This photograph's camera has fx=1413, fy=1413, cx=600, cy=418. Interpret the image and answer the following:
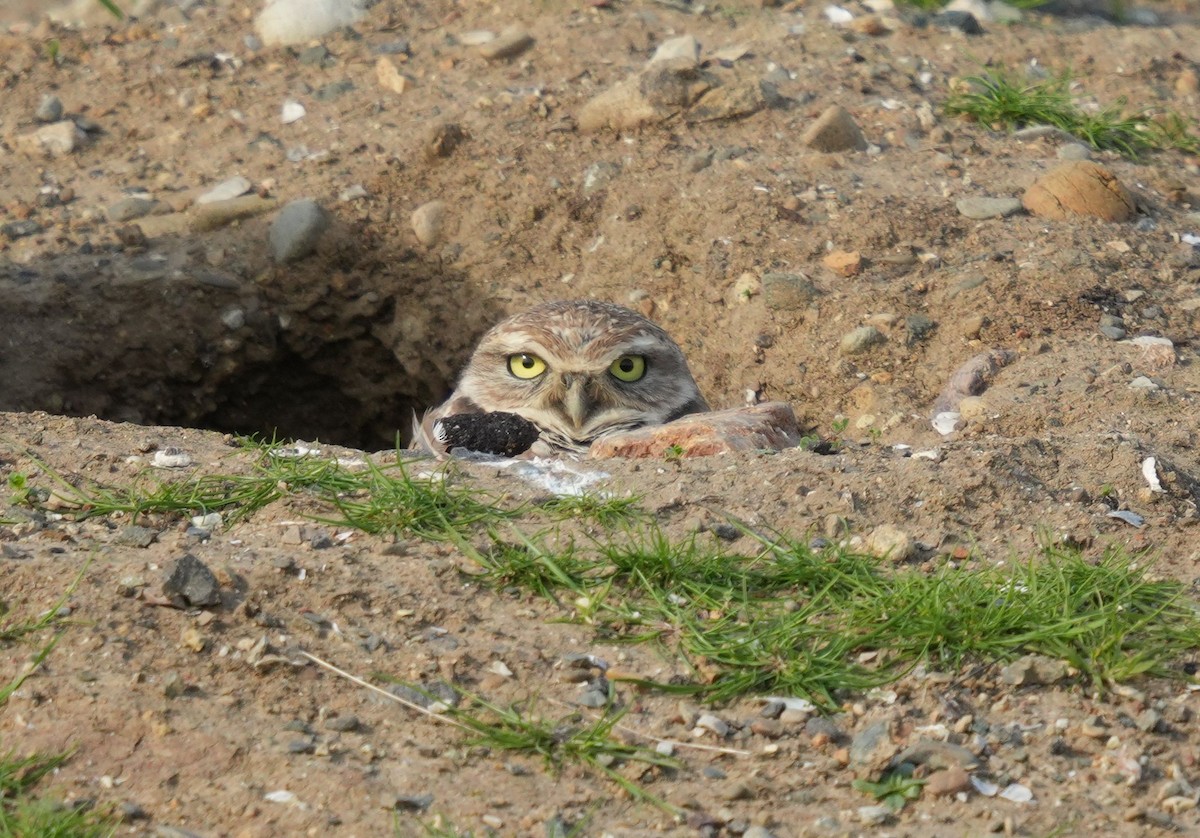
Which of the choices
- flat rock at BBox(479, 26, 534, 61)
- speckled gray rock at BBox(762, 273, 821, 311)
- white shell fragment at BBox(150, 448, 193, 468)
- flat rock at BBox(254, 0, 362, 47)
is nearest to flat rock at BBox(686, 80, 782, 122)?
→ flat rock at BBox(479, 26, 534, 61)

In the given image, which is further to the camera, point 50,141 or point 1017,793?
point 50,141

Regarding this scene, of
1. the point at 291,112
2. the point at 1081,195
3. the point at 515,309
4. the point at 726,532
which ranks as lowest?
the point at 515,309

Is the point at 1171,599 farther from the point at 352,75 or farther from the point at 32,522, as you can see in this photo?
the point at 352,75

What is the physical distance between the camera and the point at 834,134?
626 cm

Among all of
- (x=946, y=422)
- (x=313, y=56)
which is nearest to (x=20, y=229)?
(x=313, y=56)

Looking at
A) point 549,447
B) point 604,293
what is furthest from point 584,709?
point 604,293

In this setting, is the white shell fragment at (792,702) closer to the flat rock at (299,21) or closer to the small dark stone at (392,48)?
the small dark stone at (392,48)

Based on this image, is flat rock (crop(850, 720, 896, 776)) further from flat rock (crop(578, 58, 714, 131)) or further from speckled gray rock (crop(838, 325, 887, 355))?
flat rock (crop(578, 58, 714, 131))

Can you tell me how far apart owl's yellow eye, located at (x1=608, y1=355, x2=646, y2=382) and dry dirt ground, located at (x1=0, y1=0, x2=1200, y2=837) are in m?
0.69

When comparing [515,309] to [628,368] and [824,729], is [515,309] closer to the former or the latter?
[628,368]

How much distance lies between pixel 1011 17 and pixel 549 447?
4.11m

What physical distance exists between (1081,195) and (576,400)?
2.37 m

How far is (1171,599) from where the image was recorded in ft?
10.4

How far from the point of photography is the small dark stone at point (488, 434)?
4.52m
